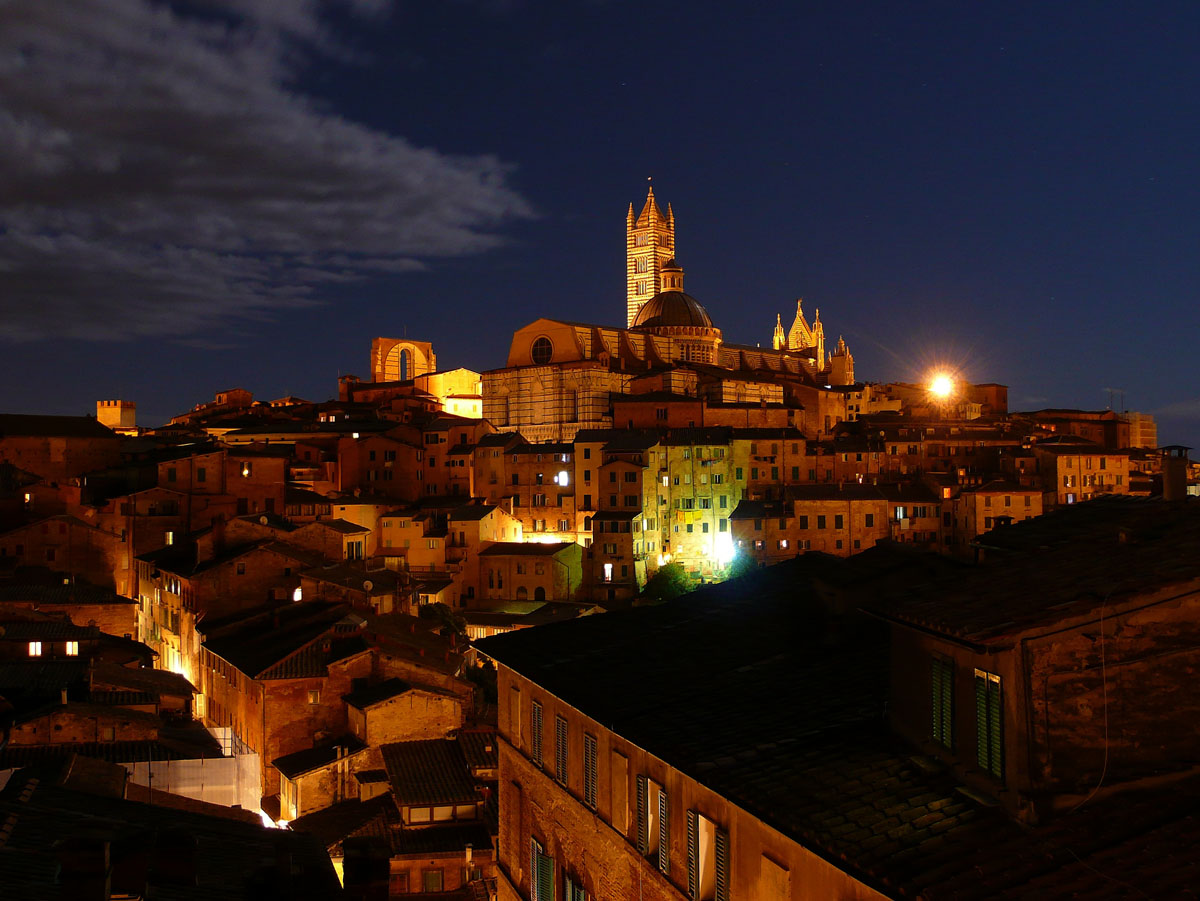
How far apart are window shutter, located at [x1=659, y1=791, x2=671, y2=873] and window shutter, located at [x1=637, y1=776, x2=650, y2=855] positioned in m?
0.26

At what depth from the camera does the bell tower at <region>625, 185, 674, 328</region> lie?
103875 millimetres

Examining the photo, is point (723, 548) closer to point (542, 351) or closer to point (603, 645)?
point (542, 351)

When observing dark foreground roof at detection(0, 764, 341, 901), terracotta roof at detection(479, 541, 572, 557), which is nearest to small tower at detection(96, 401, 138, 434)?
terracotta roof at detection(479, 541, 572, 557)

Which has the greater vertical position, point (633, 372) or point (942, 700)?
point (633, 372)

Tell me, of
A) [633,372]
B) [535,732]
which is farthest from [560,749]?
[633,372]

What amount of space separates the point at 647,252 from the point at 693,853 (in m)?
99.1

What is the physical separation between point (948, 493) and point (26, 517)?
140 feet

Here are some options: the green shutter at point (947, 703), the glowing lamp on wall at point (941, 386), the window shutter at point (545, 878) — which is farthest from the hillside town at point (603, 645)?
the glowing lamp on wall at point (941, 386)

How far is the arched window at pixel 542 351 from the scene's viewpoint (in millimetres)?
76000

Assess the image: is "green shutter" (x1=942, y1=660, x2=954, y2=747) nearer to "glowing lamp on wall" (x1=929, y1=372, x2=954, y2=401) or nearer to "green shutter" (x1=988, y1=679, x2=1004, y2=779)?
"green shutter" (x1=988, y1=679, x2=1004, y2=779)

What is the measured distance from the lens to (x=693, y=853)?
788 cm

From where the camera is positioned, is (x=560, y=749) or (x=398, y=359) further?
(x=398, y=359)

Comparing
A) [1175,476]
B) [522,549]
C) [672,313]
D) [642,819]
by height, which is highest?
[672,313]

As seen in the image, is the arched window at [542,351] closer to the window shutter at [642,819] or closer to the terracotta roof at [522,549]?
the terracotta roof at [522,549]
